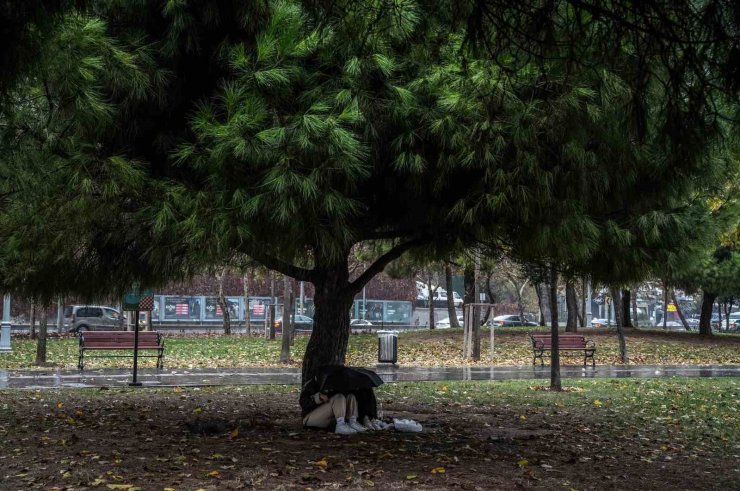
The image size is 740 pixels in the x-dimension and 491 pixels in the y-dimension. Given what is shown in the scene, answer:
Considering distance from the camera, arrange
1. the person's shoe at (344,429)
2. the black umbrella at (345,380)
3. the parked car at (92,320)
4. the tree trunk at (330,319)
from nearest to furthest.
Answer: the black umbrella at (345,380), the person's shoe at (344,429), the tree trunk at (330,319), the parked car at (92,320)

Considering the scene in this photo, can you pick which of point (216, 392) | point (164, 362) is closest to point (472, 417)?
point (216, 392)

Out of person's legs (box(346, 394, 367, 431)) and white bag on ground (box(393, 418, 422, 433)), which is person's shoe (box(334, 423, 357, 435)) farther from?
white bag on ground (box(393, 418, 422, 433))

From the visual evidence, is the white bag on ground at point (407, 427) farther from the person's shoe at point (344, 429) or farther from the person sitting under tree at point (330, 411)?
the person's shoe at point (344, 429)

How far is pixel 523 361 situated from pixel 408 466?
57.7 ft

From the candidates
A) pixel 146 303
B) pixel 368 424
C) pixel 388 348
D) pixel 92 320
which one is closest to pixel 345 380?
pixel 368 424

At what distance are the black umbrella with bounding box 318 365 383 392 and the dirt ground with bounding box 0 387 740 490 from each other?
22.5 inches

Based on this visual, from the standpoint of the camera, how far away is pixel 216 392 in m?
15.1

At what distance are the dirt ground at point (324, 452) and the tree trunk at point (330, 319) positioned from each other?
3.03ft

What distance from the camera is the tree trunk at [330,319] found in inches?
426

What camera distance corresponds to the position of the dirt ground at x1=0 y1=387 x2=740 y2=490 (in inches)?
293

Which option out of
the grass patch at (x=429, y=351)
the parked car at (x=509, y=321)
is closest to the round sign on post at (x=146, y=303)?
the grass patch at (x=429, y=351)

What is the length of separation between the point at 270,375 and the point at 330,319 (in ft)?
29.2

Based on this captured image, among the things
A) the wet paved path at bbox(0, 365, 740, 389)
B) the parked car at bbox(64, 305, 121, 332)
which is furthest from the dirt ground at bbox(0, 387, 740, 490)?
the parked car at bbox(64, 305, 121, 332)

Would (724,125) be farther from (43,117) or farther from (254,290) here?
(254,290)
